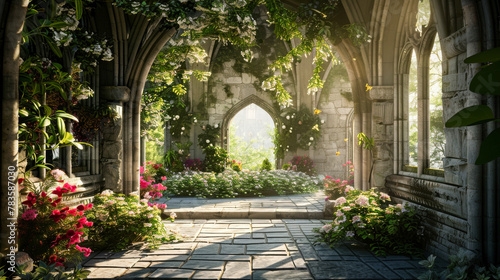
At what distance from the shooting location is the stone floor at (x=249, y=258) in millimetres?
3312

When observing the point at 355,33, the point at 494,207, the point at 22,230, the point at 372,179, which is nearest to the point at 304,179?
the point at 372,179

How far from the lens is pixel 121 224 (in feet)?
13.9

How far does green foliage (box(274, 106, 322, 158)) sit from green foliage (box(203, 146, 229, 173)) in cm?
208

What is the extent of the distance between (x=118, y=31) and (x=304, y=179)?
263 inches

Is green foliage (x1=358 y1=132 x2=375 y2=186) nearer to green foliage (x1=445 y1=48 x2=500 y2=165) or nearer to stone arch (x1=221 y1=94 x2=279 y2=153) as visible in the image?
green foliage (x1=445 y1=48 x2=500 y2=165)

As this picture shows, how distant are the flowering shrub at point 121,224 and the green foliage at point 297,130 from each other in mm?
8147

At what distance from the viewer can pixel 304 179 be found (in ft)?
34.1

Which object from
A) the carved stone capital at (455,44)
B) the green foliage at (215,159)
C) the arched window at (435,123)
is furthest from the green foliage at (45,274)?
the green foliage at (215,159)

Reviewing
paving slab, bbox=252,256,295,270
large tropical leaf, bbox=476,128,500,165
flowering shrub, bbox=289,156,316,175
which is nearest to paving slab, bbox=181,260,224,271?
paving slab, bbox=252,256,295,270

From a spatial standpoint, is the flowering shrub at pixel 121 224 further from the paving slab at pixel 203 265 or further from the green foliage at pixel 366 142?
the green foliage at pixel 366 142

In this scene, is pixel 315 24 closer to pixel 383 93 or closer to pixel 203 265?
pixel 383 93

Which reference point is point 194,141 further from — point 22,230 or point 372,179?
point 22,230

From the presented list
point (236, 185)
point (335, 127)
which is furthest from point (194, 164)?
point (335, 127)

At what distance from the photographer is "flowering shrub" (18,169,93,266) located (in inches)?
116
